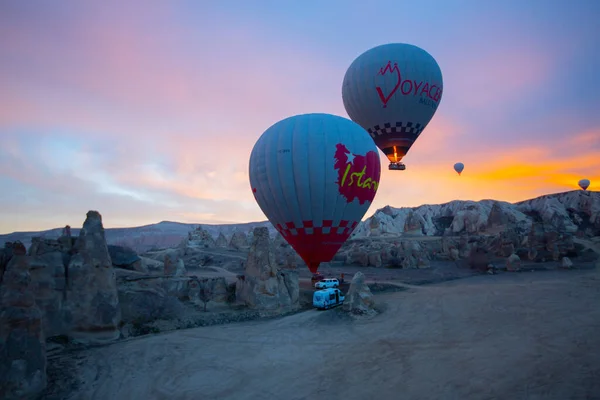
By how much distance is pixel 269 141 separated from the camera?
2222 centimetres

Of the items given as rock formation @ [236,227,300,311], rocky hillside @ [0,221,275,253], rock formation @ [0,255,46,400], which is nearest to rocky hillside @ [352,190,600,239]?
rock formation @ [236,227,300,311]

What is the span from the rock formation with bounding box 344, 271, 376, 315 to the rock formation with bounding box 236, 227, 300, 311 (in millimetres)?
3813

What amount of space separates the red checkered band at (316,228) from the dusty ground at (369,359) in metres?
5.34

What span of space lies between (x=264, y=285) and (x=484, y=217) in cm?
8256

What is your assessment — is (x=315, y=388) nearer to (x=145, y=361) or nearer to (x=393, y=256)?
(x=145, y=361)

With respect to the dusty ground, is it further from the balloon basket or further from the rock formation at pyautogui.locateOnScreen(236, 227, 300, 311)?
the balloon basket

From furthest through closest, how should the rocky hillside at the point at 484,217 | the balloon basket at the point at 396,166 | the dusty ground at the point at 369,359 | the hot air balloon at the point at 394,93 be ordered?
1. the rocky hillside at the point at 484,217
2. the balloon basket at the point at 396,166
3. the hot air balloon at the point at 394,93
4. the dusty ground at the point at 369,359

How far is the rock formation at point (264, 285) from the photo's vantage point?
20047mm

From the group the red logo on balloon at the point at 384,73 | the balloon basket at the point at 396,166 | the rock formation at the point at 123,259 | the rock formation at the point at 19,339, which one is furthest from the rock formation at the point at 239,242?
the rock formation at the point at 19,339

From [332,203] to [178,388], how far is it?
1311 centimetres

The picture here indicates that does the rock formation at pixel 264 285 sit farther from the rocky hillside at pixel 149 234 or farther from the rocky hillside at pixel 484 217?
the rocky hillside at pixel 149 234

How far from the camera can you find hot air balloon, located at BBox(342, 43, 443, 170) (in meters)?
29.8

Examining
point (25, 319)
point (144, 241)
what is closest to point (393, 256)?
point (25, 319)

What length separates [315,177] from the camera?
20.8m
